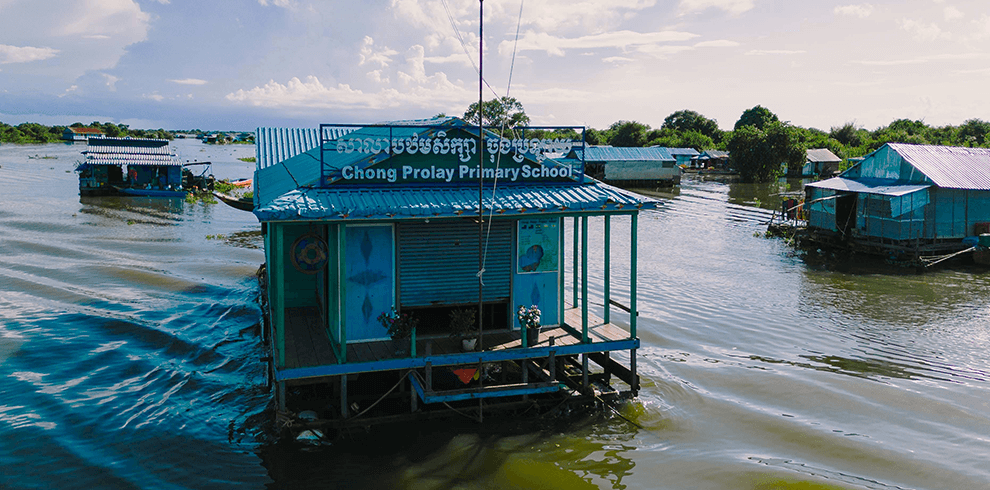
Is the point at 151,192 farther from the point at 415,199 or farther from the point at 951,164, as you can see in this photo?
the point at 951,164

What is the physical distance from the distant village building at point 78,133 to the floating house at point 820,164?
137 meters

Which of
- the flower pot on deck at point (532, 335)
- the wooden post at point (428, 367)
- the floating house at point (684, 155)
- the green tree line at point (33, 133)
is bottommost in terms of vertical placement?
the wooden post at point (428, 367)

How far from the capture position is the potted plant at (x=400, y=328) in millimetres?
12078

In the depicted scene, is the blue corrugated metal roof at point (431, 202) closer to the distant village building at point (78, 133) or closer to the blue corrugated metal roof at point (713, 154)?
the blue corrugated metal roof at point (713, 154)

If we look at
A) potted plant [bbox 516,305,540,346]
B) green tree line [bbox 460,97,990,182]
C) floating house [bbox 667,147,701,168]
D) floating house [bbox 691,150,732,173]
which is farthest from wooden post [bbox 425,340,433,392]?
floating house [bbox 691,150,732,173]

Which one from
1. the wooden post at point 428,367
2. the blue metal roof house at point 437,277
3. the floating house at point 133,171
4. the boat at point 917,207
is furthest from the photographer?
the floating house at point 133,171

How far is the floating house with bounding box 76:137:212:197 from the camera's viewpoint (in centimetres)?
5041

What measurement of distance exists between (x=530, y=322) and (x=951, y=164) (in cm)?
2854

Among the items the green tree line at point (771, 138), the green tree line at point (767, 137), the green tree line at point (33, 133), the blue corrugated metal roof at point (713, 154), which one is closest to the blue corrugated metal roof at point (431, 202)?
the green tree line at point (767, 137)

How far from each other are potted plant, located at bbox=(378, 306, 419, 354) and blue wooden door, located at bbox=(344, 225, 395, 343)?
65 centimetres

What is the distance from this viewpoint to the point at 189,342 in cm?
1853

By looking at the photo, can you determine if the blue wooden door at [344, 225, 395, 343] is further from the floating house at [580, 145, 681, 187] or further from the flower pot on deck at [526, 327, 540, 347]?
the floating house at [580, 145, 681, 187]

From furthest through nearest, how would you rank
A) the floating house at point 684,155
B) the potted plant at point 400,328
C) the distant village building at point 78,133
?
the distant village building at point 78,133 → the floating house at point 684,155 → the potted plant at point 400,328

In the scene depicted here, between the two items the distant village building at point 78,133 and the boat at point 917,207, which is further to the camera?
the distant village building at point 78,133
